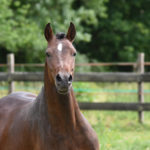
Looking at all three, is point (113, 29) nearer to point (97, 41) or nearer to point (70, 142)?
point (97, 41)

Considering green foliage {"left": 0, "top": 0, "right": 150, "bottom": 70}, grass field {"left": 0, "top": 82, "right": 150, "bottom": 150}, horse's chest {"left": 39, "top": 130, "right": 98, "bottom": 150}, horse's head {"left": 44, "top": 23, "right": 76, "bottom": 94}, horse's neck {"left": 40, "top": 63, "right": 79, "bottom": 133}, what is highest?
green foliage {"left": 0, "top": 0, "right": 150, "bottom": 70}

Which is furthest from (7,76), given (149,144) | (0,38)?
(0,38)

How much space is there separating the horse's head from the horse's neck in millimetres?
132

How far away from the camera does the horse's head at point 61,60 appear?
9.34 feet

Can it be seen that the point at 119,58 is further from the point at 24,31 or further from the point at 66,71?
the point at 66,71

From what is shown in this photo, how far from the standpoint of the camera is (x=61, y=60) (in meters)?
3.05

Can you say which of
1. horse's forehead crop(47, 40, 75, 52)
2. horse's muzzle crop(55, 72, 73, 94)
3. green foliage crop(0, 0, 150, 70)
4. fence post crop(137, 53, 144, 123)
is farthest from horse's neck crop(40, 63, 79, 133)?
green foliage crop(0, 0, 150, 70)

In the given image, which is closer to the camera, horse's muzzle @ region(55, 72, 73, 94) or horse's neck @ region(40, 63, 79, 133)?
horse's muzzle @ region(55, 72, 73, 94)

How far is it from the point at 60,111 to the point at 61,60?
53 centimetres

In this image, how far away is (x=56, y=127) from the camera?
3246mm

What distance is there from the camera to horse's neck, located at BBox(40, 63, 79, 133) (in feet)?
10.7

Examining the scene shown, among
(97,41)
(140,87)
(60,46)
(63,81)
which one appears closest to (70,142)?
(63,81)

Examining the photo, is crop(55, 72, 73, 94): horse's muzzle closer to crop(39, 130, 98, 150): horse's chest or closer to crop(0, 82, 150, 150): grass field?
crop(39, 130, 98, 150): horse's chest

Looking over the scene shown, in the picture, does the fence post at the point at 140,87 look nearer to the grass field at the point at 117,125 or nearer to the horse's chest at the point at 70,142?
the grass field at the point at 117,125
